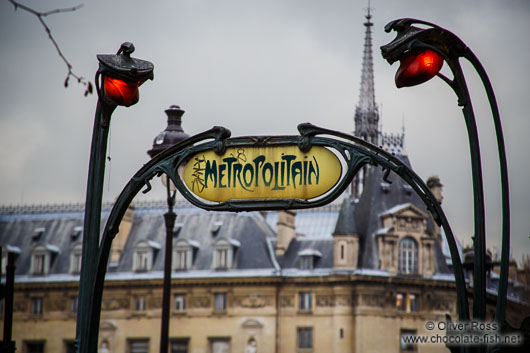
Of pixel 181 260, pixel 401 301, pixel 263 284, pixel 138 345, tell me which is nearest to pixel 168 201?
pixel 263 284

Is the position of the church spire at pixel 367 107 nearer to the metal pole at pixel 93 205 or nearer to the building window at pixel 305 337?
the building window at pixel 305 337

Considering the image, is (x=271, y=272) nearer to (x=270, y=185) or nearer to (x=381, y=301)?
(x=381, y=301)

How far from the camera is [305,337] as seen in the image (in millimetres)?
70500

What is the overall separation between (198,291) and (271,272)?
16.5 feet

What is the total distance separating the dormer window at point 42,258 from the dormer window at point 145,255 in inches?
251

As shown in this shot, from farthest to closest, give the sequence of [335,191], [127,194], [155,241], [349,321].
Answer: [155,241] → [349,321] → [127,194] → [335,191]

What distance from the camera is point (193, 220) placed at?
249 feet

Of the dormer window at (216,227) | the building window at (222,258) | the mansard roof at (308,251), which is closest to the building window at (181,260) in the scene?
the building window at (222,258)

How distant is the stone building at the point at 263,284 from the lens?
70.3 metres

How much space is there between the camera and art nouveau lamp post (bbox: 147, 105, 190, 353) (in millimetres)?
20984

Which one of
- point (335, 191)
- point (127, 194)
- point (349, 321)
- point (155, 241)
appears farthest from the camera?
point (155, 241)

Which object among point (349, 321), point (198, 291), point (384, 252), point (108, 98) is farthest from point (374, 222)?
point (108, 98)

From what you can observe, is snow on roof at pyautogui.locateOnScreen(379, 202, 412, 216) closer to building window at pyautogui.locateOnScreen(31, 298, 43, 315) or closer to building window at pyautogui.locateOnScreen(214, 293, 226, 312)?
building window at pyautogui.locateOnScreen(214, 293, 226, 312)

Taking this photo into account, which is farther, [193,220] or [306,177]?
[193,220]
